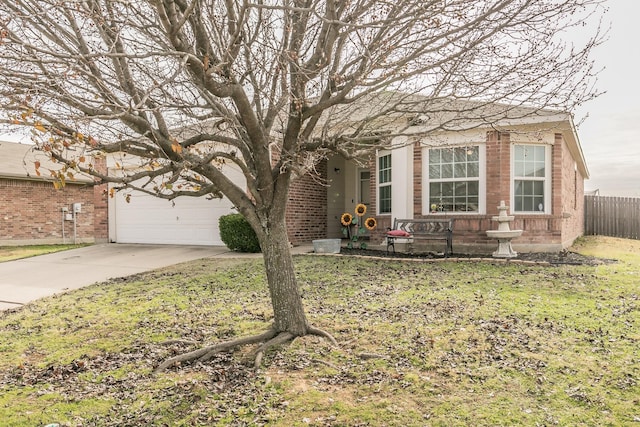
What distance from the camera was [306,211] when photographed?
532 inches

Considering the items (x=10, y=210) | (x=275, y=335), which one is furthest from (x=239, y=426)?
(x=10, y=210)

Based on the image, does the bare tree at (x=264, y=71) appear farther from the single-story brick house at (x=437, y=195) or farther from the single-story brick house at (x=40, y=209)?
the single-story brick house at (x=40, y=209)

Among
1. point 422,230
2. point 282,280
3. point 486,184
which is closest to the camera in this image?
point 282,280

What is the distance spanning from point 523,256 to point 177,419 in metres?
8.62

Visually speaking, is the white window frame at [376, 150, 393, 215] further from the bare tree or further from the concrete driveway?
the bare tree

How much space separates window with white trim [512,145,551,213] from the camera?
10.6 m

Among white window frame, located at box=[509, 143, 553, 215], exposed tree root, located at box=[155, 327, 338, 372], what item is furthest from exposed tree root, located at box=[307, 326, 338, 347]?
white window frame, located at box=[509, 143, 553, 215]

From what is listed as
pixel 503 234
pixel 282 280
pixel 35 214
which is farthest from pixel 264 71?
pixel 35 214

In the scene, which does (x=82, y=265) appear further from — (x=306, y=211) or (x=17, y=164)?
(x=17, y=164)

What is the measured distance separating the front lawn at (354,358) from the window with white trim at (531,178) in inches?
138

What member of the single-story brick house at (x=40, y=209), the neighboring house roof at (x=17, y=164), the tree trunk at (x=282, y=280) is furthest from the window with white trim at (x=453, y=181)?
the neighboring house roof at (x=17, y=164)

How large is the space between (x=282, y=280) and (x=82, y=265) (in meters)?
8.14

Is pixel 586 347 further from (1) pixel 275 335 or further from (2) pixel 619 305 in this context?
(1) pixel 275 335

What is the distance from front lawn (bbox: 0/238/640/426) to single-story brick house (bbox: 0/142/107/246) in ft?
36.2
